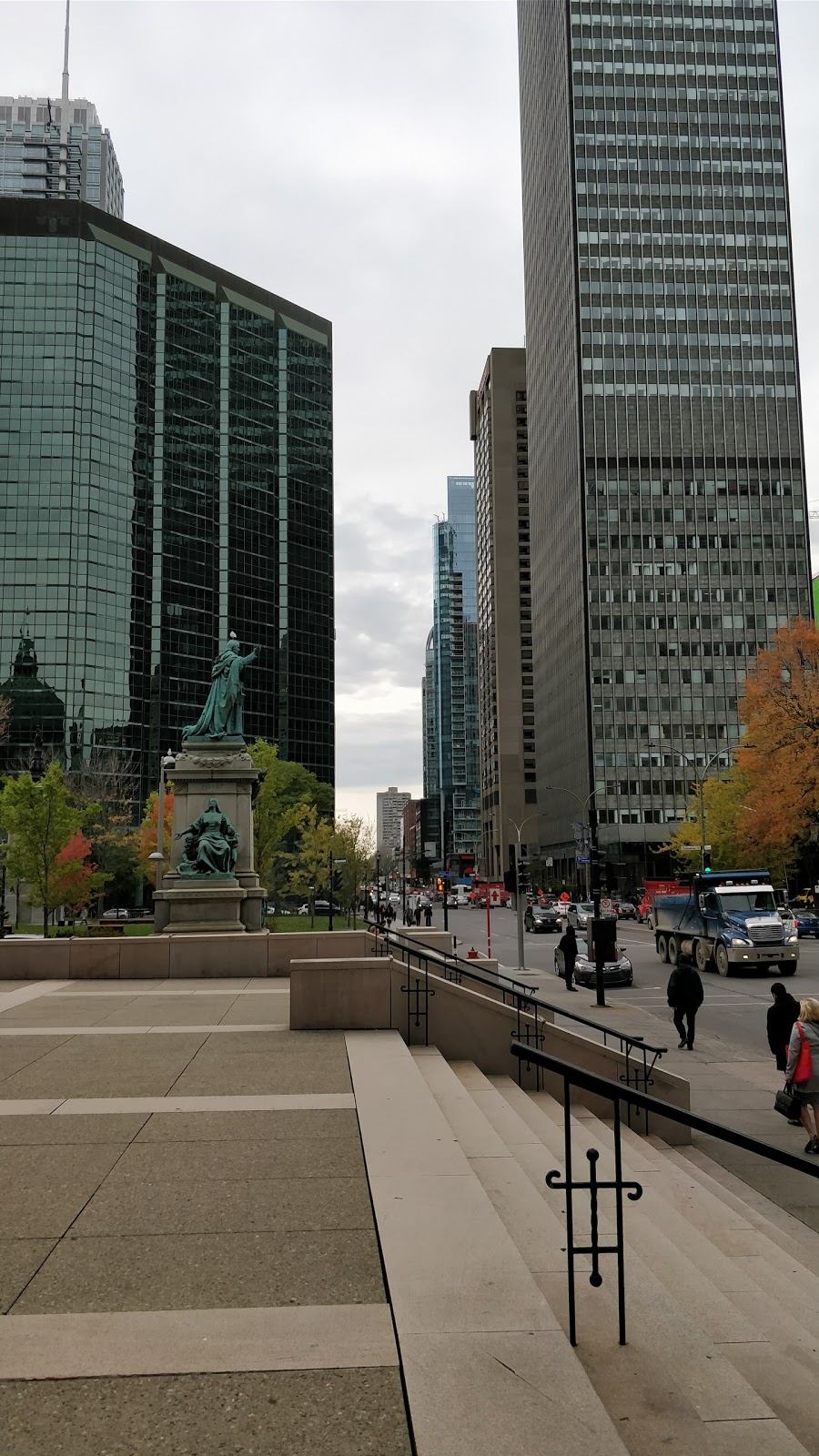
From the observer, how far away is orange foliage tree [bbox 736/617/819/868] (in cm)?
4928

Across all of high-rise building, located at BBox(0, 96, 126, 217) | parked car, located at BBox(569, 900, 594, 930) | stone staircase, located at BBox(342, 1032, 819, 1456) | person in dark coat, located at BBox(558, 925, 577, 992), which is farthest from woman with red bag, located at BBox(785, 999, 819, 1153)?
high-rise building, located at BBox(0, 96, 126, 217)

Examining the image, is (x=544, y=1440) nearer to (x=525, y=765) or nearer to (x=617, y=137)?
(x=617, y=137)

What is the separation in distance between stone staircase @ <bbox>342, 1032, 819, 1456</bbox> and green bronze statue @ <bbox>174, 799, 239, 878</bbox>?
62.5 ft

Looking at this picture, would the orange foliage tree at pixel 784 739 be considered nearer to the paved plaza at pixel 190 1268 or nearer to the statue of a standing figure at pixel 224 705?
the statue of a standing figure at pixel 224 705

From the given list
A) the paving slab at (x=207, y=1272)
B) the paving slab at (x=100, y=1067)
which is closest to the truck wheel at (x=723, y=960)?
the paving slab at (x=100, y=1067)

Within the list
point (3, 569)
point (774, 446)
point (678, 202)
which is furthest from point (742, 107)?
point (3, 569)

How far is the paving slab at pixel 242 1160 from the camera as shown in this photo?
22.1 ft

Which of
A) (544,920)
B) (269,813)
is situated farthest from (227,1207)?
(544,920)

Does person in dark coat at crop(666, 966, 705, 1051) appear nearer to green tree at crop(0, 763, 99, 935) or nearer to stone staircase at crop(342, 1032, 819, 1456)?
stone staircase at crop(342, 1032, 819, 1456)

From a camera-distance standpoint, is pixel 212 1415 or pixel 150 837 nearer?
pixel 212 1415

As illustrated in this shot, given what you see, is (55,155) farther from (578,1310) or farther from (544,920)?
(578,1310)

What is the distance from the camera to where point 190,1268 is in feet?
17.0

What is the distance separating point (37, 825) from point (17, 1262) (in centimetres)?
3267

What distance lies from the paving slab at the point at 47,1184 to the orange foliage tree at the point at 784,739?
152ft
